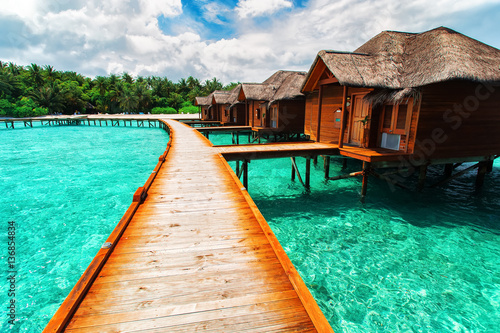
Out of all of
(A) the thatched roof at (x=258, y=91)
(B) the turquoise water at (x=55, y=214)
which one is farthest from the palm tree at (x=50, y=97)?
(A) the thatched roof at (x=258, y=91)

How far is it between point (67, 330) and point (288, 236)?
6.08 meters

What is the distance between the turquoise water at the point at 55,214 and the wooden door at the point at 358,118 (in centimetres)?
1036

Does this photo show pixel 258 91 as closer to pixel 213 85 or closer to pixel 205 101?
pixel 205 101

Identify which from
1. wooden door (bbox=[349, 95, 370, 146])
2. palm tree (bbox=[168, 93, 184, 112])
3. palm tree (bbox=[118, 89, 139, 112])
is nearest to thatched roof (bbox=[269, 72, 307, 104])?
wooden door (bbox=[349, 95, 370, 146])

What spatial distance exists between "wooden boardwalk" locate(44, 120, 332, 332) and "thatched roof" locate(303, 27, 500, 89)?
26.2ft

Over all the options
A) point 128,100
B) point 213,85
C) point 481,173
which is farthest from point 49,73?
point 481,173

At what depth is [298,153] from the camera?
1025 cm

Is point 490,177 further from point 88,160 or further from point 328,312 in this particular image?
point 88,160

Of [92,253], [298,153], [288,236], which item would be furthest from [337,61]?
[92,253]

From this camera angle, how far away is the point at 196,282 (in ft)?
8.89

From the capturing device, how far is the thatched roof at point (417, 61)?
28.1 ft

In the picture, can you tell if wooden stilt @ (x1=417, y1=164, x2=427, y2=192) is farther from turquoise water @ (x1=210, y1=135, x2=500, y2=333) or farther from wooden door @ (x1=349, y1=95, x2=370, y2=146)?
wooden door @ (x1=349, y1=95, x2=370, y2=146)

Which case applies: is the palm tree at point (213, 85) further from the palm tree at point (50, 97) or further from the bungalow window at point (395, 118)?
the bungalow window at point (395, 118)

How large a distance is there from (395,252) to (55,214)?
37.9 ft
